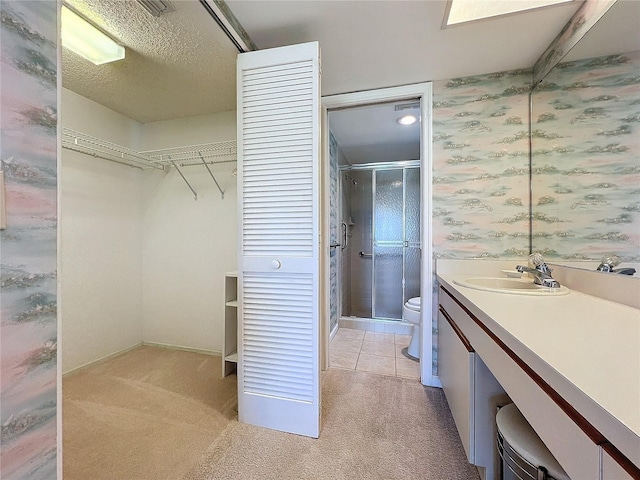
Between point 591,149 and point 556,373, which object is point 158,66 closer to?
point 556,373

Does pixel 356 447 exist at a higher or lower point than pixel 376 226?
lower

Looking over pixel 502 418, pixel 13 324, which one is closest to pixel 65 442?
pixel 13 324

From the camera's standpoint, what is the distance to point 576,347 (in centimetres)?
68

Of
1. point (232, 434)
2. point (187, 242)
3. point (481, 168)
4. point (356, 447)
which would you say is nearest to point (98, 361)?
point (187, 242)

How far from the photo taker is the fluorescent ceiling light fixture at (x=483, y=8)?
1358 mm

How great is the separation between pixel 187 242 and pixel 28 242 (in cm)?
205

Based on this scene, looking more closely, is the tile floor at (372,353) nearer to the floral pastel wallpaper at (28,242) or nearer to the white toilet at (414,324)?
the white toilet at (414,324)

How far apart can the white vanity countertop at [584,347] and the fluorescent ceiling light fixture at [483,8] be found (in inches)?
55.7

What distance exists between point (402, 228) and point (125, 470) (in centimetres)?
324

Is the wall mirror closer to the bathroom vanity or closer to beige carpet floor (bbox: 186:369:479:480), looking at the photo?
the bathroom vanity

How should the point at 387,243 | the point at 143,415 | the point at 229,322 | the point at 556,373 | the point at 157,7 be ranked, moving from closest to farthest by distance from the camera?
the point at 556,373 → the point at 157,7 → the point at 143,415 → the point at 229,322 → the point at 387,243

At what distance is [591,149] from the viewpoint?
1428 millimetres

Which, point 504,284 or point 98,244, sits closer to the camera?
point 504,284

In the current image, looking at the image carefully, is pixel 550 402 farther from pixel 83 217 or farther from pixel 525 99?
pixel 83 217
